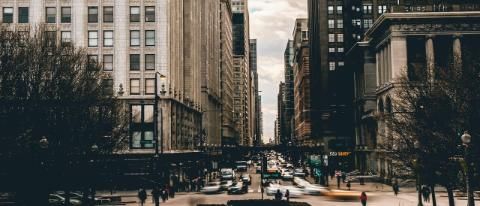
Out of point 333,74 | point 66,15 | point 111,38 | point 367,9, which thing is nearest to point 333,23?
point 367,9

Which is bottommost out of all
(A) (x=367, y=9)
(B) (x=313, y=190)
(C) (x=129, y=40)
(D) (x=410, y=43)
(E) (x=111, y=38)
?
(B) (x=313, y=190)

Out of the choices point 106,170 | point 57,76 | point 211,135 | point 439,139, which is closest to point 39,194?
point 57,76

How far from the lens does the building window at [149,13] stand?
254ft

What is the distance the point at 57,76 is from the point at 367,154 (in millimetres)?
80785

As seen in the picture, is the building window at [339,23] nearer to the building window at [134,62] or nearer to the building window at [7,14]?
the building window at [134,62]

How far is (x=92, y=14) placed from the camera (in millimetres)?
77312

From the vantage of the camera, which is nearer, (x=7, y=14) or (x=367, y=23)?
(x=7, y=14)

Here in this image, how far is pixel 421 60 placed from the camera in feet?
314

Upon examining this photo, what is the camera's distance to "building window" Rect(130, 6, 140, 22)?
77.2 metres

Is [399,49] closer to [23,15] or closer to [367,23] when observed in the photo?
[367,23]

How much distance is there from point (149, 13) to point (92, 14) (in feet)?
24.2

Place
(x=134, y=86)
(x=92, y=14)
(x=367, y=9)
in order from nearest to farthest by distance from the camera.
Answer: (x=134, y=86) < (x=92, y=14) < (x=367, y=9)

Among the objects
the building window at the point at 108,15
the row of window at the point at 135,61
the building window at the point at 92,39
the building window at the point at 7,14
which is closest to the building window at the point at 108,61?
the row of window at the point at 135,61

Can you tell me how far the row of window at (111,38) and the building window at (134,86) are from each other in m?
4.85
